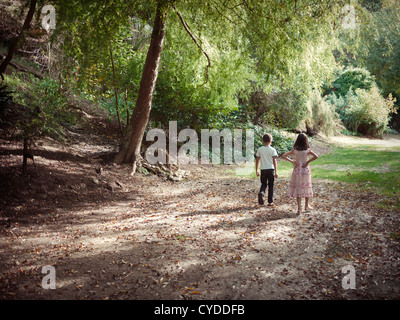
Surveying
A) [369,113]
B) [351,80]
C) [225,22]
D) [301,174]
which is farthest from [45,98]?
[351,80]

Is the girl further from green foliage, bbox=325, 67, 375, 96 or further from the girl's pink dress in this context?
green foliage, bbox=325, 67, 375, 96

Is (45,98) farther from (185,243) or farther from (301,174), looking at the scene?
(301,174)

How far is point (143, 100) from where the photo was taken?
30.6ft

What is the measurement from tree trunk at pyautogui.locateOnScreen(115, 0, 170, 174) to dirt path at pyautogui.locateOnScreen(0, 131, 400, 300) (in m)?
1.44

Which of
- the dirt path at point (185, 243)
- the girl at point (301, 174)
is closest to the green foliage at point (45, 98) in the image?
the dirt path at point (185, 243)

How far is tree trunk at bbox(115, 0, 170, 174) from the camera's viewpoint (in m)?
9.04

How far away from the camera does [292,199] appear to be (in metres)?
7.63

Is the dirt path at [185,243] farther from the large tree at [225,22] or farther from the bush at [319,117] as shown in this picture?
the bush at [319,117]

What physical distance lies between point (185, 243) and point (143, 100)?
5592mm

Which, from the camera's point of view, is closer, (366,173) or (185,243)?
(185,243)

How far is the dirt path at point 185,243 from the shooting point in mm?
3578
